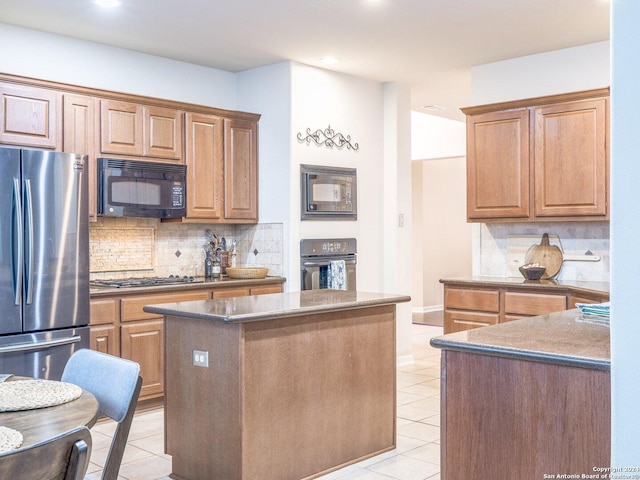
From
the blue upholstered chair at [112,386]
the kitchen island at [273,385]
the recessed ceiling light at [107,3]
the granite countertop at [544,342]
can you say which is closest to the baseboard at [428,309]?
the kitchen island at [273,385]

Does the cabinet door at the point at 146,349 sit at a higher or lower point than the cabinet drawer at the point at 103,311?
lower

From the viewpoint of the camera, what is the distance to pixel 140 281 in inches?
194

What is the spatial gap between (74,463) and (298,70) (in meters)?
4.45

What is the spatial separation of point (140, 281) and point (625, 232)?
13.1 ft

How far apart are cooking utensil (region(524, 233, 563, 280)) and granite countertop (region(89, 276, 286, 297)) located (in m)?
2.04

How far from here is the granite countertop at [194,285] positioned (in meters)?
4.35

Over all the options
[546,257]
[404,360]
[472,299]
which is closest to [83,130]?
[472,299]

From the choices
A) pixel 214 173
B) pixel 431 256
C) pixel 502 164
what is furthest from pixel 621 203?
pixel 431 256

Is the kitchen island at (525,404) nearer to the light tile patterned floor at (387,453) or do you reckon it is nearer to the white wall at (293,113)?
the light tile patterned floor at (387,453)

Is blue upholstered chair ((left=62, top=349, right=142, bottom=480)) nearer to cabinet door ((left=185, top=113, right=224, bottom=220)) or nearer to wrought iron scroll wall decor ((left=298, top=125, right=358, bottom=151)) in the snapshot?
cabinet door ((left=185, top=113, right=224, bottom=220))

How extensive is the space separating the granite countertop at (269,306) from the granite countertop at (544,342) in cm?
102

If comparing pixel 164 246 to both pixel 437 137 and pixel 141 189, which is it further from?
pixel 437 137

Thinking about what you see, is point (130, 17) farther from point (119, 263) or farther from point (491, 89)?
point (491, 89)

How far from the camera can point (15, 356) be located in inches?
149
